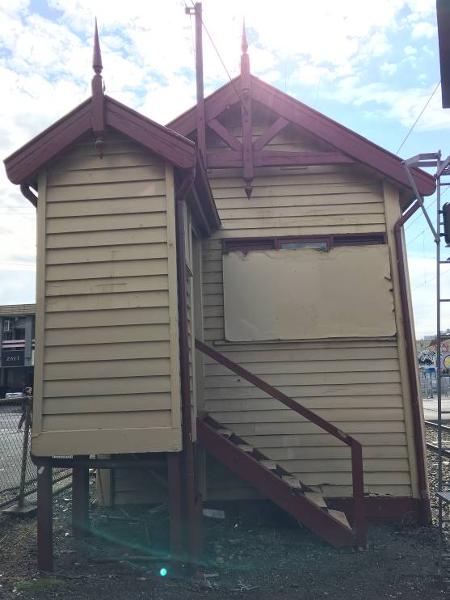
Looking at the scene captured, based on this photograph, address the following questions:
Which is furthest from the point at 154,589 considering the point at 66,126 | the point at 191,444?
the point at 66,126

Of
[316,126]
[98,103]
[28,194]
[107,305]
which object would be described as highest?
[316,126]

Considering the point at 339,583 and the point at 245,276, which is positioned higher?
the point at 245,276

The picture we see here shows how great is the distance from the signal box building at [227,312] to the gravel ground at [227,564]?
Answer: 1.02ft

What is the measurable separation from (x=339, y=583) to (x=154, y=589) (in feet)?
5.27

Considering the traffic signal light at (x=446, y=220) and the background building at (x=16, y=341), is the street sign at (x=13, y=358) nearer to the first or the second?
the background building at (x=16, y=341)

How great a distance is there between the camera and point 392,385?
6746mm

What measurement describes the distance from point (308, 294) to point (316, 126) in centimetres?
220

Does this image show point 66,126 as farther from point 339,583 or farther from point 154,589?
point 339,583

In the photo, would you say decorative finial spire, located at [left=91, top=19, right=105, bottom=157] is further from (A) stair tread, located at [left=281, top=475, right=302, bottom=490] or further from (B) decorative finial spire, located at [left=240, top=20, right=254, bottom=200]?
(A) stair tread, located at [left=281, top=475, right=302, bottom=490]

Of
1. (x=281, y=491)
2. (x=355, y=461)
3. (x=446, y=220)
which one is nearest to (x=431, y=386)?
(x=355, y=461)

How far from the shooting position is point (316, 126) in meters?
6.97

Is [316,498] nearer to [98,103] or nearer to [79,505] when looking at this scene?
[79,505]

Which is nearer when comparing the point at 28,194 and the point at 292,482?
the point at 28,194

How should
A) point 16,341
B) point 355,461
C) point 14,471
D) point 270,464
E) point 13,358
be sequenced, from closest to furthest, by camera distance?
point 355,461 < point 270,464 < point 14,471 < point 13,358 < point 16,341
